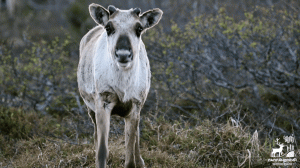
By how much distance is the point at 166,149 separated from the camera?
16.4ft

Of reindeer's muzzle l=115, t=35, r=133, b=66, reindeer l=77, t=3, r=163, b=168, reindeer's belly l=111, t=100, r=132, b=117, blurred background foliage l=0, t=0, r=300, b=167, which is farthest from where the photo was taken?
blurred background foliage l=0, t=0, r=300, b=167

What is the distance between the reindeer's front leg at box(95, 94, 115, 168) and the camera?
3513mm

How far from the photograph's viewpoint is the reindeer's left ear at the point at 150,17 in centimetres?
373

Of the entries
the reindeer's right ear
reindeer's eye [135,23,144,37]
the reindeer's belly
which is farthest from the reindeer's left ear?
the reindeer's belly

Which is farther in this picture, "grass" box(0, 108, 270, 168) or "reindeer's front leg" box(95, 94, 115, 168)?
"grass" box(0, 108, 270, 168)

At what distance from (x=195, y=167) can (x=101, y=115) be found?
167 cm

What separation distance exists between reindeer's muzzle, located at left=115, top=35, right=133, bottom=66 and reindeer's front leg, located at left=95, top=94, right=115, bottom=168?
0.58 m

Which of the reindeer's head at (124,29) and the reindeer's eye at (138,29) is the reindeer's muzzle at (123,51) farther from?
the reindeer's eye at (138,29)

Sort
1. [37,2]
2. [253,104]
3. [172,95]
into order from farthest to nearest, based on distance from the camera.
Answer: [37,2], [172,95], [253,104]

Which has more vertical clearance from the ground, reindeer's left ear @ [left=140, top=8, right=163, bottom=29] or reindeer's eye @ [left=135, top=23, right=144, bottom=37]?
reindeer's left ear @ [left=140, top=8, right=163, bottom=29]

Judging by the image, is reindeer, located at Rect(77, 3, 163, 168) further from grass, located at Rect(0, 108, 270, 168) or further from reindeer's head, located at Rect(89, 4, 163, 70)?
grass, located at Rect(0, 108, 270, 168)

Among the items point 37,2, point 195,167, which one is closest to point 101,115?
point 195,167

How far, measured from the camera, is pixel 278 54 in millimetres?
8219

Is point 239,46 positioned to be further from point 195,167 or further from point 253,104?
point 195,167
